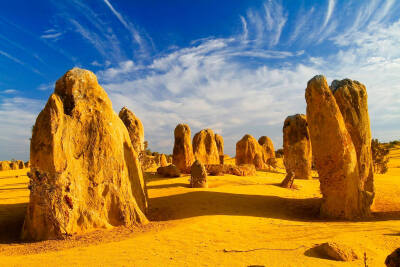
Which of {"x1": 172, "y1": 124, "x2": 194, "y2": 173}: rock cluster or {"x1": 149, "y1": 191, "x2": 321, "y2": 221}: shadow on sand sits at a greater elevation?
{"x1": 172, "y1": 124, "x2": 194, "y2": 173}: rock cluster

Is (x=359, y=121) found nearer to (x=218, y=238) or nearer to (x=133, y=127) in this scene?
(x=218, y=238)

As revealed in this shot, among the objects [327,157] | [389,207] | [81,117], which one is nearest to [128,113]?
[81,117]

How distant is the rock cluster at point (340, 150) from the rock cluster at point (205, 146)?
15439mm

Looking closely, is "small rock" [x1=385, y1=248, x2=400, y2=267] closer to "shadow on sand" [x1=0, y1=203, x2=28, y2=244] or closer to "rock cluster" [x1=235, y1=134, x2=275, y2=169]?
"shadow on sand" [x1=0, y1=203, x2=28, y2=244]

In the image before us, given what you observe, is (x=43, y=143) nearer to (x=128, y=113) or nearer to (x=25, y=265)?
(x=25, y=265)

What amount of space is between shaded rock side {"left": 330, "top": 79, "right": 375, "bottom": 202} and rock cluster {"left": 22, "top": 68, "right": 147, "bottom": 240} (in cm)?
740

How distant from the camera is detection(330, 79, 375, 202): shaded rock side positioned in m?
8.66

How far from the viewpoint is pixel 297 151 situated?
57.5 feet

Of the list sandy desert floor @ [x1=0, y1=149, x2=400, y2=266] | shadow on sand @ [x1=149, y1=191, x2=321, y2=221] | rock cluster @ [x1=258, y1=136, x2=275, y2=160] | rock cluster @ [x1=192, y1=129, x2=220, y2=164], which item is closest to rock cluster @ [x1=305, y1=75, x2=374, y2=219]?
sandy desert floor @ [x1=0, y1=149, x2=400, y2=266]

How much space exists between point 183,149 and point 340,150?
43.7ft

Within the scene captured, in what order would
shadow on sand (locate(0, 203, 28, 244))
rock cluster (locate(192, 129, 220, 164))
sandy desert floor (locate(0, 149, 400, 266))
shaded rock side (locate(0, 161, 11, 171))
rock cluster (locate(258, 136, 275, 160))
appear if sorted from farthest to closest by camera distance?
shaded rock side (locate(0, 161, 11, 171)), rock cluster (locate(258, 136, 275, 160)), rock cluster (locate(192, 129, 220, 164)), shadow on sand (locate(0, 203, 28, 244)), sandy desert floor (locate(0, 149, 400, 266))

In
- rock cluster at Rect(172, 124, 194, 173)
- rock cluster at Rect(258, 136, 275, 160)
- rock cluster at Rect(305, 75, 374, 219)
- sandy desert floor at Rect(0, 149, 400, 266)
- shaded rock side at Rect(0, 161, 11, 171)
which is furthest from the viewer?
shaded rock side at Rect(0, 161, 11, 171)

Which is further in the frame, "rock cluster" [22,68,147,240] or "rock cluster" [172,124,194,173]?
"rock cluster" [172,124,194,173]

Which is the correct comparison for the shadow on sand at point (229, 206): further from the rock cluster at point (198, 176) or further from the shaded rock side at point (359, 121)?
the shaded rock side at point (359, 121)
